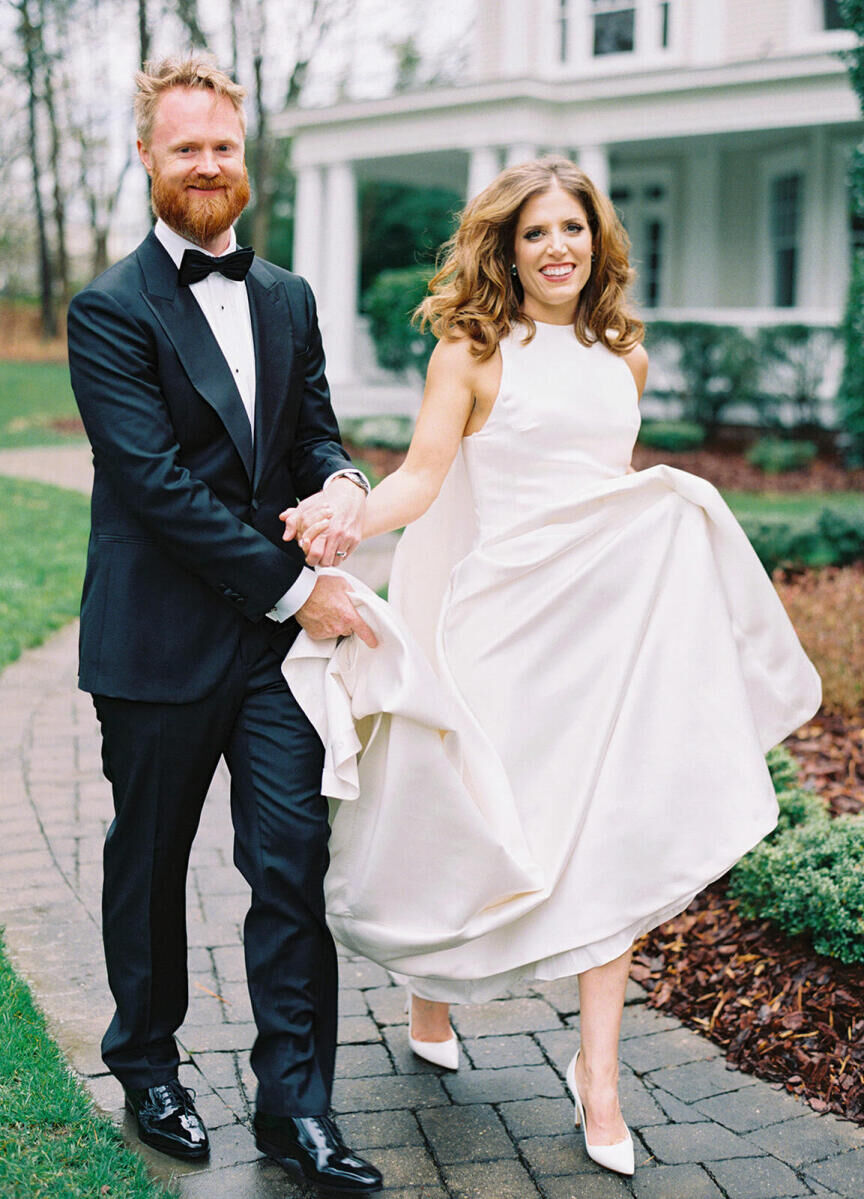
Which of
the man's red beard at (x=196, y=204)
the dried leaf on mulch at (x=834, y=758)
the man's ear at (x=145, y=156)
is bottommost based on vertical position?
the dried leaf on mulch at (x=834, y=758)

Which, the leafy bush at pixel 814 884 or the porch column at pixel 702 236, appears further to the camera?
the porch column at pixel 702 236

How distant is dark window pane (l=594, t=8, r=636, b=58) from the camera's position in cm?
1752

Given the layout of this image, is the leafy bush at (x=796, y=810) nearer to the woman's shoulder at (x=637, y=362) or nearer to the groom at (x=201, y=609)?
the woman's shoulder at (x=637, y=362)

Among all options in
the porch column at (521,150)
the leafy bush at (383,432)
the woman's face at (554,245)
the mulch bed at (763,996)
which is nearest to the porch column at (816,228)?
the porch column at (521,150)

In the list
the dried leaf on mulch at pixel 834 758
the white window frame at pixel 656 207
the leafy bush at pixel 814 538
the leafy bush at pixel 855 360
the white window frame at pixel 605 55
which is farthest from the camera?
the white window frame at pixel 656 207

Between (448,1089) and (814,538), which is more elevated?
(814,538)

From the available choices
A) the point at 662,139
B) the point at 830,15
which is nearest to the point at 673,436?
the point at 662,139

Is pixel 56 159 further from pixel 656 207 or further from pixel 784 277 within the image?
pixel 784 277

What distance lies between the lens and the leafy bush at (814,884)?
350 cm

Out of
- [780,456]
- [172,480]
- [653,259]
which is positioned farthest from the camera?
[653,259]

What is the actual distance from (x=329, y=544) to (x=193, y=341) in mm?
503

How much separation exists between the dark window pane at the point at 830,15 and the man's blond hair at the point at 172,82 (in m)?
15.9

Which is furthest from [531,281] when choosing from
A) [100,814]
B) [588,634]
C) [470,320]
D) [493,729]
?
[100,814]

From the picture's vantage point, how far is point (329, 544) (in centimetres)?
277
